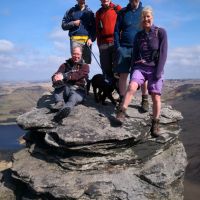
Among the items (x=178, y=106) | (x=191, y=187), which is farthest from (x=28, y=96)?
(x=191, y=187)

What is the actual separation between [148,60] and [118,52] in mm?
1366

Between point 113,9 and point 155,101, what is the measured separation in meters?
3.60

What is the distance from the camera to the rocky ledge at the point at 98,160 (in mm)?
10922

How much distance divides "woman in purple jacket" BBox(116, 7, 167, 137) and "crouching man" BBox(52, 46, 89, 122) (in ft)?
6.67

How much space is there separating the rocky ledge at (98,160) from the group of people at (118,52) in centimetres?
60

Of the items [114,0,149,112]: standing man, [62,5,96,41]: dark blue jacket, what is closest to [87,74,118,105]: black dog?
[114,0,149,112]: standing man

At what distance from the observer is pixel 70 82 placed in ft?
39.7

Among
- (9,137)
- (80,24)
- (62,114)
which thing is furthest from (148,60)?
(9,137)

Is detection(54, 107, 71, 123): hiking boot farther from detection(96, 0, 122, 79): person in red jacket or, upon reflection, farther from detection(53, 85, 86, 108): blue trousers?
detection(96, 0, 122, 79): person in red jacket

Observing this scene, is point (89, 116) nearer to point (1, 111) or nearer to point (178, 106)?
point (178, 106)

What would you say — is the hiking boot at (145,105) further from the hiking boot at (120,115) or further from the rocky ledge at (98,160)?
the hiking boot at (120,115)

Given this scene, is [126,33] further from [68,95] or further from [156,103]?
[68,95]

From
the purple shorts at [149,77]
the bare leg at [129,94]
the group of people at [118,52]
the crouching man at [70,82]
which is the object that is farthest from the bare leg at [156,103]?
the crouching man at [70,82]

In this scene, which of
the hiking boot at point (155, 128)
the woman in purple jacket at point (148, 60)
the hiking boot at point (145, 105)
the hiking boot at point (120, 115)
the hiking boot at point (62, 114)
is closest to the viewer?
the woman in purple jacket at point (148, 60)
